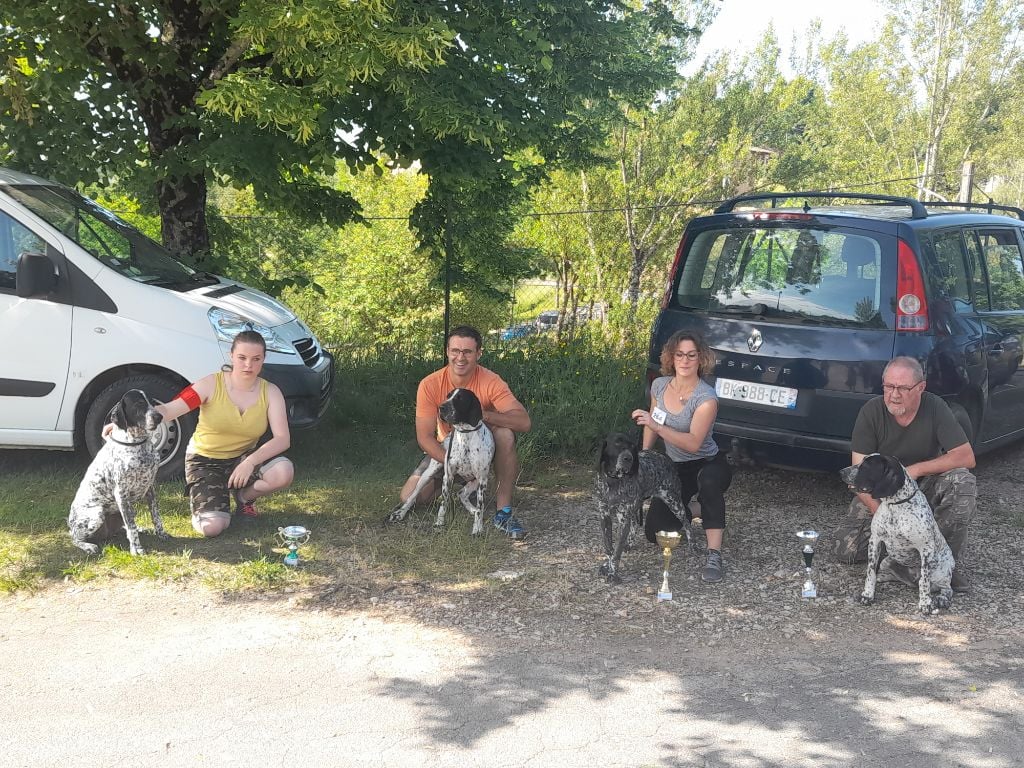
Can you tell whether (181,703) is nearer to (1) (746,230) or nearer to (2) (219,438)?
(2) (219,438)

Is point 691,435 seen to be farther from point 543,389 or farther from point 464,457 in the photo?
point 543,389

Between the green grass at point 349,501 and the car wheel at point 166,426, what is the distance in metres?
0.15

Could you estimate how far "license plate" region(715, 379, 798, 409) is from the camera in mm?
5781

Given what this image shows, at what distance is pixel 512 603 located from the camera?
15.4ft

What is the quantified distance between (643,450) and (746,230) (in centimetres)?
190

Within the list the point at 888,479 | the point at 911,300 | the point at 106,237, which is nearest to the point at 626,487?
the point at 888,479

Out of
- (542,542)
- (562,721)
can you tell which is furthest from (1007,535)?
(562,721)

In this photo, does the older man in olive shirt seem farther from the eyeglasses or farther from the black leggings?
the black leggings

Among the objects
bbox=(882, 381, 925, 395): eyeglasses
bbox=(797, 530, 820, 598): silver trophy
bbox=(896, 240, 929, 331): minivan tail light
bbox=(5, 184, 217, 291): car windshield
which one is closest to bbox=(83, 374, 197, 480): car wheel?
bbox=(5, 184, 217, 291): car windshield

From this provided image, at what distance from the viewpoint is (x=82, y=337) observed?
20.4ft

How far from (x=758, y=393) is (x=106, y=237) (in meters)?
4.77

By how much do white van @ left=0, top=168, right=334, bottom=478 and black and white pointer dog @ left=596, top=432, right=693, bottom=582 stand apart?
8.65 feet

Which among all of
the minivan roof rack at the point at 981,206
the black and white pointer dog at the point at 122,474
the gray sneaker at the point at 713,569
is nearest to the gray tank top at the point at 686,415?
the gray sneaker at the point at 713,569

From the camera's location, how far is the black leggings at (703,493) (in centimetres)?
516
